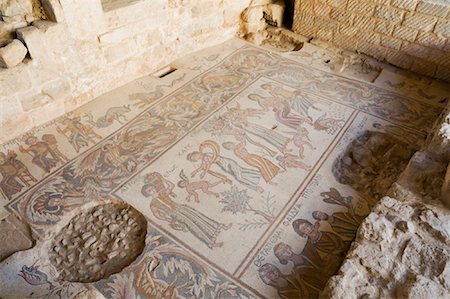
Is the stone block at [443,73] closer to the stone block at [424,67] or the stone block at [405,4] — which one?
the stone block at [424,67]

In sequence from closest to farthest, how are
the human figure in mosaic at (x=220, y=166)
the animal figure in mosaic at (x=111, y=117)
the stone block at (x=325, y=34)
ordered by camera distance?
the human figure in mosaic at (x=220, y=166) → the animal figure in mosaic at (x=111, y=117) → the stone block at (x=325, y=34)

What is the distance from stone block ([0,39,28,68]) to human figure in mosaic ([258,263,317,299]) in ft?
7.82

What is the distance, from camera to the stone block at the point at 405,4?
3562 millimetres

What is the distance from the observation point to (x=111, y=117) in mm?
3266

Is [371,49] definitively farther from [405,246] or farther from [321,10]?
[405,246]

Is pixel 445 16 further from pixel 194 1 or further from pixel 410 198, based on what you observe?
pixel 194 1

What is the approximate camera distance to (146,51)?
3719mm

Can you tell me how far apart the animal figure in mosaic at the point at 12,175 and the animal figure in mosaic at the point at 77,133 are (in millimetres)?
409

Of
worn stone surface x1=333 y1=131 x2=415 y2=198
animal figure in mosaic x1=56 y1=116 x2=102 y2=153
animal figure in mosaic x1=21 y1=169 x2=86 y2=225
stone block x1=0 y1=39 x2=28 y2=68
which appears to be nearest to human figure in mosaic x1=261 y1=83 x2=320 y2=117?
worn stone surface x1=333 y1=131 x2=415 y2=198

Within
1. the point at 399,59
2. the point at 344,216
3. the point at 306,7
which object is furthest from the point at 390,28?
the point at 344,216

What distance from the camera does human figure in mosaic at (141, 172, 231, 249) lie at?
235 cm

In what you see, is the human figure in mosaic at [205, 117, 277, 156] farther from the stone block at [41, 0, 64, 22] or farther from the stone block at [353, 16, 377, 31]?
the stone block at [353, 16, 377, 31]

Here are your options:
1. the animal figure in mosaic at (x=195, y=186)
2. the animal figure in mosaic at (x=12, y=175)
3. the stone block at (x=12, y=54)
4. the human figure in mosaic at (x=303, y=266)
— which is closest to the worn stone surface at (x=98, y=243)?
the animal figure in mosaic at (x=195, y=186)

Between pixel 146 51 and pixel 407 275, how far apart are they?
10.1 feet
